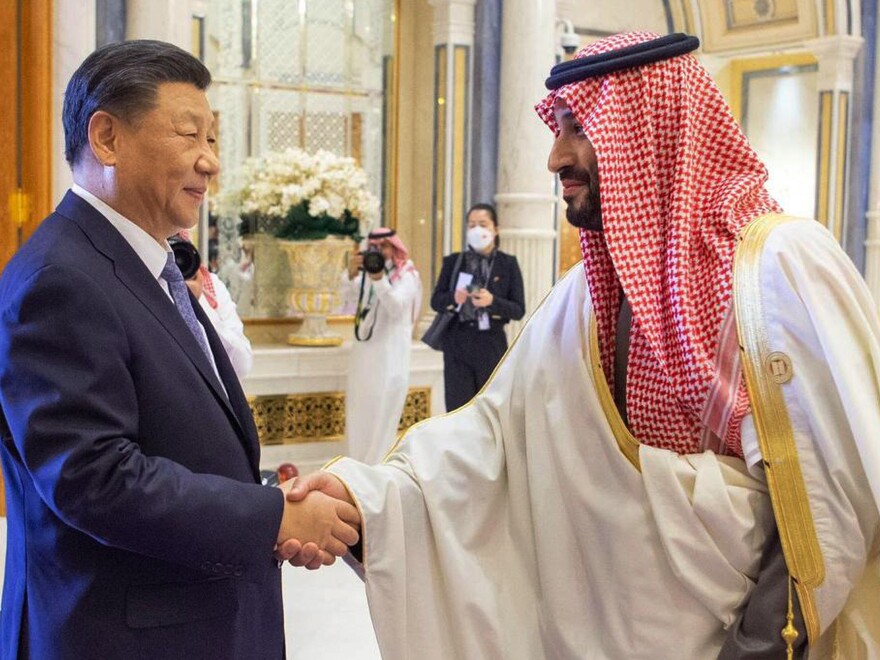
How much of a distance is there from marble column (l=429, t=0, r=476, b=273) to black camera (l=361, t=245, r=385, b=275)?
1.03 metres

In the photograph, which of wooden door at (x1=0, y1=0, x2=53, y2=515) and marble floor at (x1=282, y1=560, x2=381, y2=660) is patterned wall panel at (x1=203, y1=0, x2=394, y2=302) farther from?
marble floor at (x1=282, y1=560, x2=381, y2=660)

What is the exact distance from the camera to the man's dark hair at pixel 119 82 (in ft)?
6.12

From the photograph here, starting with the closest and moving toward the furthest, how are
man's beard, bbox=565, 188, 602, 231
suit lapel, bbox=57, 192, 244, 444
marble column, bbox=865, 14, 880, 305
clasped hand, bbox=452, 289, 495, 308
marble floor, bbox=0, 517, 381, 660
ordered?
suit lapel, bbox=57, 192, 244, 444 → man's beard, bbox=565, 188, 602, 231 → marble floor, bbox=0, 517, 381, 660 → clasped hand, bbox=452, 289, 495, 308 → marble column, bbox=865, 14, 880, 305

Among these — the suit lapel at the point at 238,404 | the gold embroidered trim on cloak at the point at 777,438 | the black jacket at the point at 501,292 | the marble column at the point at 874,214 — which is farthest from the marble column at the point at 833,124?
the suit lapel at the point at 238,404

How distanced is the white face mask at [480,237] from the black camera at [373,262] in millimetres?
520

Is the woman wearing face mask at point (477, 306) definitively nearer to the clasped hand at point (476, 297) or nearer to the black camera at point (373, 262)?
the clasped hand at point (476, 297)

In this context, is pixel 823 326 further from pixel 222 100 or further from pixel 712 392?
pixel 222 100

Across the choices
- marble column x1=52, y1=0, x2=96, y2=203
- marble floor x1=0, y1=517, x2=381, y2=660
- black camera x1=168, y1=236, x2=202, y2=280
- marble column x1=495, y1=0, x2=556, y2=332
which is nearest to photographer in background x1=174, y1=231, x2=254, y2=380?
black camera x1=168, y1=236, x2=202, y2=280

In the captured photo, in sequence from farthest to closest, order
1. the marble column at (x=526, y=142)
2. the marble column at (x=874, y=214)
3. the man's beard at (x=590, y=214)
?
the marble column at (x=874, y=214) < the marble column at (x=526, y=142) < the man's beard at (x=590, y=214)

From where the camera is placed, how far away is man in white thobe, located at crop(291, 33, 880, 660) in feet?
6.66

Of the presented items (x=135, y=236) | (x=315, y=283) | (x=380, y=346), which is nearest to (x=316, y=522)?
(x=135, y=236)

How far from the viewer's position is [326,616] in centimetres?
475

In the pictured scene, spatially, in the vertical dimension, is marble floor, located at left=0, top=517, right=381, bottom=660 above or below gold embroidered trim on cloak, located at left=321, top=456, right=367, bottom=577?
below

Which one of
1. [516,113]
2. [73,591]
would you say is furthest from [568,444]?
[516,113]
